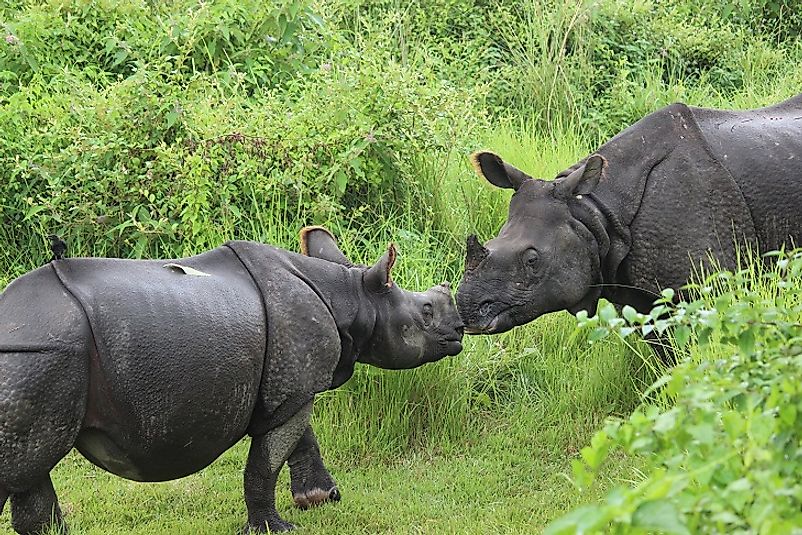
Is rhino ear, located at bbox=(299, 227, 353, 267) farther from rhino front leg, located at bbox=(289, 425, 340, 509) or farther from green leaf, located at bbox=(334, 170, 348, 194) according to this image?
green leaf, located at bbox=(334, 170, 348, 194)

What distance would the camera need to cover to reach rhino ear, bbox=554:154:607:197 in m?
6.42

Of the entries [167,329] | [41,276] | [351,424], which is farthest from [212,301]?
[351,424]

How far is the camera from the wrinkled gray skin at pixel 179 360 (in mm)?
4848

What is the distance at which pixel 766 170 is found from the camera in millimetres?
6602

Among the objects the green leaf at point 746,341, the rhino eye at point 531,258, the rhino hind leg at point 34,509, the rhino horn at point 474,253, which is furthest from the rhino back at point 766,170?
the rhino hind leg at point 34,509

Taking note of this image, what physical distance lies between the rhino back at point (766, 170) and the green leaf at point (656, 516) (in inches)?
176

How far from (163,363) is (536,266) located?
85.5 inches

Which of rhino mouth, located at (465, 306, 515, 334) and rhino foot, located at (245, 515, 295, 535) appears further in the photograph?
rhino mouth, located at (465, 306, 515, 334)

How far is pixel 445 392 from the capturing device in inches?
276

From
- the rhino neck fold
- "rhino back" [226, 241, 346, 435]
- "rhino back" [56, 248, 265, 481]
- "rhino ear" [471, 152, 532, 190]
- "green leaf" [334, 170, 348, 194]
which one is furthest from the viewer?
"green leaf" [334, 170, 348, 194]

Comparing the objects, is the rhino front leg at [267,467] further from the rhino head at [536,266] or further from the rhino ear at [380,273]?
the rhino head at [536,266]

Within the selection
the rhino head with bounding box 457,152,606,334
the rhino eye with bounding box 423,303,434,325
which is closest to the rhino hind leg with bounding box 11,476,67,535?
the rhino eye with bounding box 423,303,434,325

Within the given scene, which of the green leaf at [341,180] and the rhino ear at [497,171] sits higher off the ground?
the rhino ear at [497,171]

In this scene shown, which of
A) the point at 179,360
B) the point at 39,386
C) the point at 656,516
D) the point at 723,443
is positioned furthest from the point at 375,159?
the point at 656,516
